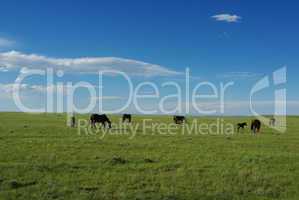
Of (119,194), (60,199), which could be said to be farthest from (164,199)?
(60,199)

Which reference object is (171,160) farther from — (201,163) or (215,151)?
(215,151)

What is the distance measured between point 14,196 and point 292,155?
14273 millimetres

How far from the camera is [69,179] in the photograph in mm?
13562

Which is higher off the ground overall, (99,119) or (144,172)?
(99,119)

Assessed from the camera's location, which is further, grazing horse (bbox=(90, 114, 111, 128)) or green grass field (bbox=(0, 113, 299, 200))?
grazing horse (bbox=(90, 114, 111, 128))

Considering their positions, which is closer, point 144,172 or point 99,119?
point 144,172

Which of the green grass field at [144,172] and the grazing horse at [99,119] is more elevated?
the grazing horse at [99,119]

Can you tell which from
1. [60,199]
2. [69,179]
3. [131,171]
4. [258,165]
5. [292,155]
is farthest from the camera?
[292,155]

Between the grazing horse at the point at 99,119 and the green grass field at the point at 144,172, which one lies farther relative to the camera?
the grazing horse at the point at 99,119

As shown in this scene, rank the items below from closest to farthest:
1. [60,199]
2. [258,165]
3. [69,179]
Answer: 1. [60,199]
2. [69,179]
3. [258,165]

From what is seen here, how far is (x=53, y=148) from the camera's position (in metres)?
21.4

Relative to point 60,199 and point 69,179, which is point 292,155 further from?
point 60,199

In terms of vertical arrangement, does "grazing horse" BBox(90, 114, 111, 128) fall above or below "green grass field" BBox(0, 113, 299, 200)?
above

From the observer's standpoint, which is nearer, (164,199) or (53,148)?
(164,199)
